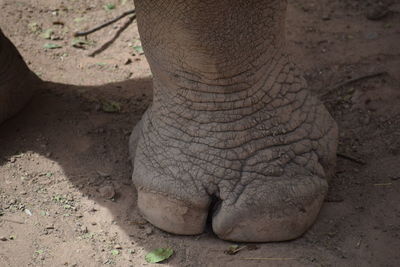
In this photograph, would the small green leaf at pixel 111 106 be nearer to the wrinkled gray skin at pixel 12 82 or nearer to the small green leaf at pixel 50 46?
the wrinkled gray skin at pixel 12 82

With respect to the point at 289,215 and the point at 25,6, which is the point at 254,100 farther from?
the point at 25,6

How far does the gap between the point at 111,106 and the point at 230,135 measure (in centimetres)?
88

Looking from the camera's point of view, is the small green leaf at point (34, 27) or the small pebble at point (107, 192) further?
the small green leaf at point (34, 27)

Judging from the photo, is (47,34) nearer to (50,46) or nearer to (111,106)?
(50,46)

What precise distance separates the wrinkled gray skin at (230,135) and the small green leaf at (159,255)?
83 mm

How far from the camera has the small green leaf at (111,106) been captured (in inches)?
115

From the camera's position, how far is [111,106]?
2.95 metres

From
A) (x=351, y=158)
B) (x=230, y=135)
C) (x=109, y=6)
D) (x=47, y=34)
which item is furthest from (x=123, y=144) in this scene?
(x=109, y=6)

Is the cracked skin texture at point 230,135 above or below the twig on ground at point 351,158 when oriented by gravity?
above

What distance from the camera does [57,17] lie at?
3.67 metres

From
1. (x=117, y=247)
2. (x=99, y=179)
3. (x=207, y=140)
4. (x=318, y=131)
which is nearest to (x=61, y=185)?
(x=99, y=179)

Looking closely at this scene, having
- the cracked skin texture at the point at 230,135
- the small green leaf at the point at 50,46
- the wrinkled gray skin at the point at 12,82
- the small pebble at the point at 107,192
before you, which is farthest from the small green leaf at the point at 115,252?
the small green leaf at the point at 50,46

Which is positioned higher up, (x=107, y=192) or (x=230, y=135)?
(x=230, y=135)

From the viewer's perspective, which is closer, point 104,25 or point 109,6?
point 104,25
